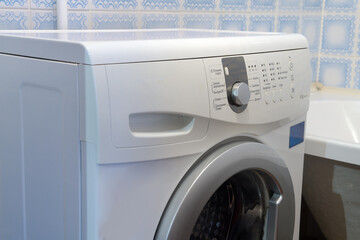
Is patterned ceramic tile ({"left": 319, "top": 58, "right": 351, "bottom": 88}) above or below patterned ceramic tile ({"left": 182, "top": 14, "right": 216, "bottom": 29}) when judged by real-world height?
below

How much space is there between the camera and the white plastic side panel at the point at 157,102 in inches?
30.3

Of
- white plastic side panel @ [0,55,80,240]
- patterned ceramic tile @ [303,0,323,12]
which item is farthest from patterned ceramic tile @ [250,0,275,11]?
white plastic side panel @ [0,55,80,240]

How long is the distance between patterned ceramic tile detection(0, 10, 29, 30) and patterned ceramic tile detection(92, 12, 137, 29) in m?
0.23

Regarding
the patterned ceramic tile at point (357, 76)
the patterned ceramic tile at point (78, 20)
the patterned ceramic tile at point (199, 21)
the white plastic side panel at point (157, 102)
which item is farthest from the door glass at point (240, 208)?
the patterned ceramic tile at point (357, 76)

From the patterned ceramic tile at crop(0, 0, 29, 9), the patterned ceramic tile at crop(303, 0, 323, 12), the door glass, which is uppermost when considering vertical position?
the patterned ceramic tile at crop(303, 0, 323, 12)

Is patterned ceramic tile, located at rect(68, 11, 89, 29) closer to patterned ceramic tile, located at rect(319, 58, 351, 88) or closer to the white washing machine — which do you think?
the white washing machine

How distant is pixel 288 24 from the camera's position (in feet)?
6.88

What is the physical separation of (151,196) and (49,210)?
7.8 inches

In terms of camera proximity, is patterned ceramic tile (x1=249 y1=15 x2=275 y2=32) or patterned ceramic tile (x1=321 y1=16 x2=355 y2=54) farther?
patterned ceramic tile (x1=321 y1=16 x2=355 y2=54)

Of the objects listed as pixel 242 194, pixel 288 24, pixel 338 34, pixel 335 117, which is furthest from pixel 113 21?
pixel 338 34

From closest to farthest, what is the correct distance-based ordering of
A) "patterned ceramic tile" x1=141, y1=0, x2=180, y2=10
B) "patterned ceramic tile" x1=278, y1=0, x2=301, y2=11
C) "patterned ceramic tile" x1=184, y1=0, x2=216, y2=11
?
"patterned ceramic tile" x1=141, y1=0, x2=180, y2=10
"patterned ceramic tile" x1=184, y1=0, x2=216, y2=11
"patterned ceramic tile" x1=278, y1=0, x2=301, y2=11

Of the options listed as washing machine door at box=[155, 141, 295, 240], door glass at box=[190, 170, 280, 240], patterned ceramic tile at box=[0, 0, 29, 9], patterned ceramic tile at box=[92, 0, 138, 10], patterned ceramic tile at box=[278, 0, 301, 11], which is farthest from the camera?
patterned ceramic tile at box=[278, 0, 301, 11]

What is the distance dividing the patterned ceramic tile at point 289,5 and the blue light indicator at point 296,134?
3.15 ft

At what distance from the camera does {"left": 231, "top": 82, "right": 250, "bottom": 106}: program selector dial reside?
95 centimetres
